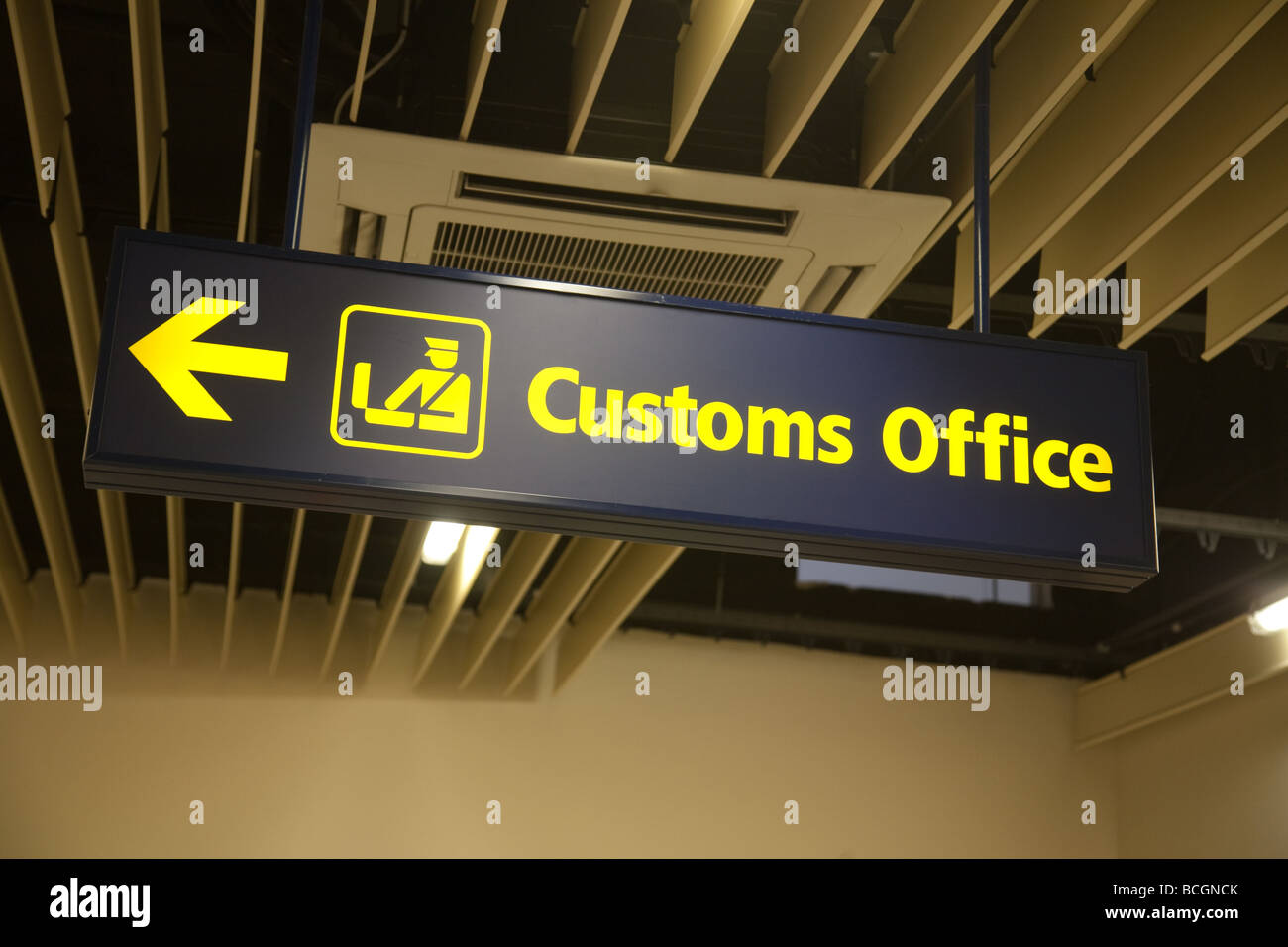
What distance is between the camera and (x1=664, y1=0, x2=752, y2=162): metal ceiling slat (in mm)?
2792

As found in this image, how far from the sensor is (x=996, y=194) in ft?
12.0

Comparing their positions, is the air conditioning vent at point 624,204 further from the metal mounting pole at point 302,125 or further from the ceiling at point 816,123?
the metal mounting pole at point 302,125

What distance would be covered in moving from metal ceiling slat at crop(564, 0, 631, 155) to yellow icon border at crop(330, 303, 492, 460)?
0.93m

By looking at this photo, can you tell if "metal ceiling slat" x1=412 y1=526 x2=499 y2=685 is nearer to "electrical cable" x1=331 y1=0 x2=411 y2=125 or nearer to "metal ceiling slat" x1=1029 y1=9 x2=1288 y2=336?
"electrical cable" x1=331 y1=0 x2=411 y2=125

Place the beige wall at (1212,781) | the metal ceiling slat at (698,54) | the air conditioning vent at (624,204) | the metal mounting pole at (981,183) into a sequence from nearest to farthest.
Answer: the metal mounting pole at (981,183), the metal ceiling slat at (698,54), the air conditioning vent at (624,204), the beige wall at (1212,781)

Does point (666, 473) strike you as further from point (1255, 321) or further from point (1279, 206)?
point (1255, 321)

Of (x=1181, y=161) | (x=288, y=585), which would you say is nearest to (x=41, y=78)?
(x=1181, y=161)

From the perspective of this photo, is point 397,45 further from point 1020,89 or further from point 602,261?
point 1020,89

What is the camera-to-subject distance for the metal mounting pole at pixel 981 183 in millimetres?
2629

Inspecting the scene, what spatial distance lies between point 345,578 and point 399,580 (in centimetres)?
24

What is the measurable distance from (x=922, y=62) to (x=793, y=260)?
527 mm

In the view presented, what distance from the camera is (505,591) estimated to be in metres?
6.17

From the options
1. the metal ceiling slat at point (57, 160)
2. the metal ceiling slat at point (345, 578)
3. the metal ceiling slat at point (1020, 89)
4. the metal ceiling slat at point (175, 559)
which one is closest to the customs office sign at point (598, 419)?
the metal ceiling slat at point (1020, 89)
